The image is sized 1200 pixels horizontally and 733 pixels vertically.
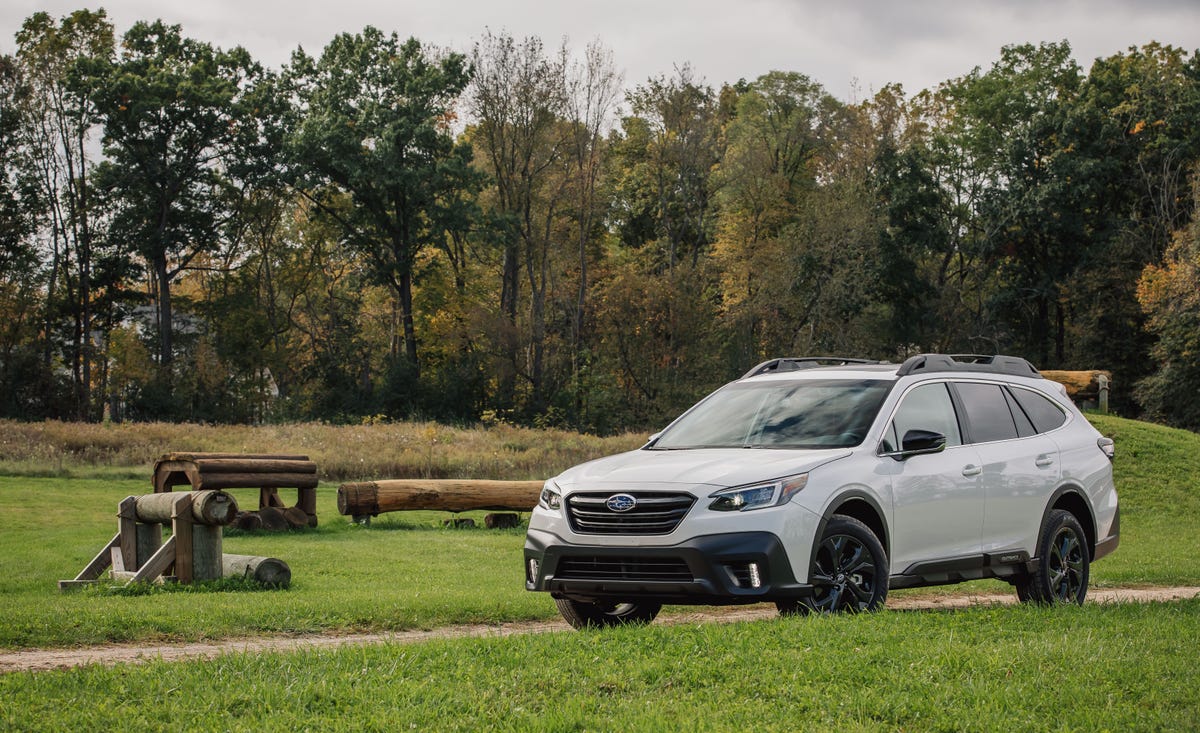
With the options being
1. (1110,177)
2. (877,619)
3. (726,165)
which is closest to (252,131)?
(726,165)

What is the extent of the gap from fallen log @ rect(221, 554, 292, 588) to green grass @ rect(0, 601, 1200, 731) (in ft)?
19.9

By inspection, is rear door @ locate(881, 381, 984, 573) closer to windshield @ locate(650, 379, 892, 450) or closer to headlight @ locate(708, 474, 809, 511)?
windshield @ locate(650, 379, 892, 450)

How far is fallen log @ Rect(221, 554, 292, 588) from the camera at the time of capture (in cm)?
1362

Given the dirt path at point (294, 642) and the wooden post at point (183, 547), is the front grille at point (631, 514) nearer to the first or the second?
the dirt path at point (294, 642)

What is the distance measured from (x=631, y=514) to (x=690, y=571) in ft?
1.98

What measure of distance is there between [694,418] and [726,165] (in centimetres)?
5443

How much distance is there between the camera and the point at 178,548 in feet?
44.3

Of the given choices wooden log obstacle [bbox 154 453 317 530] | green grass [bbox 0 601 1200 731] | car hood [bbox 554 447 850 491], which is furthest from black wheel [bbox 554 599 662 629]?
wooden log obstacle [bbox 154 453 317 530]

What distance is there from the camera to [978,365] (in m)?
11.4

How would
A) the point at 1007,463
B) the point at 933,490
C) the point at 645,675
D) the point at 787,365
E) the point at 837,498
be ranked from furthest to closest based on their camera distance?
the point at 787,365, the point at 1007,463, the point at 933,490, the point at 837,498, the point at 645,675

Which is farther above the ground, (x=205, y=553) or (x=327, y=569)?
(x=205, y=553)

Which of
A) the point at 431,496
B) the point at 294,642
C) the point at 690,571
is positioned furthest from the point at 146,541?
the point at 431,496

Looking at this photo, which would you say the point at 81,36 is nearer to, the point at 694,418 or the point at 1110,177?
the point at 1110,177

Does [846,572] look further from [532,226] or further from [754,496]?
[532,226]
